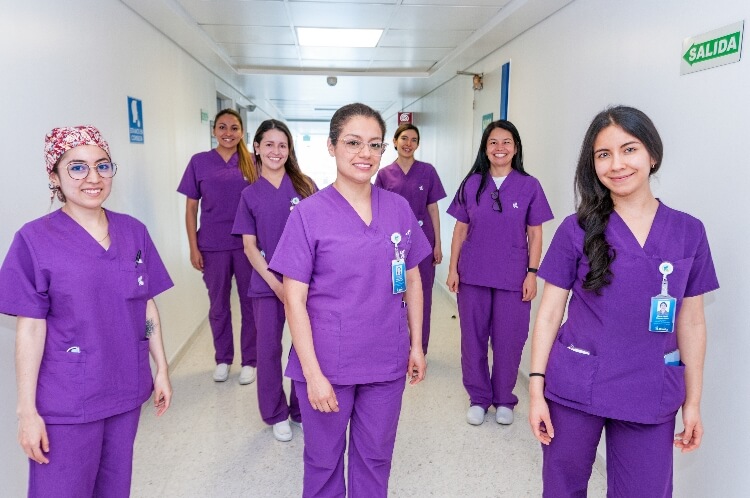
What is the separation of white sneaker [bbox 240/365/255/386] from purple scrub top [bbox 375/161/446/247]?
54.1 inches

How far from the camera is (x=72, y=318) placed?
1.34m

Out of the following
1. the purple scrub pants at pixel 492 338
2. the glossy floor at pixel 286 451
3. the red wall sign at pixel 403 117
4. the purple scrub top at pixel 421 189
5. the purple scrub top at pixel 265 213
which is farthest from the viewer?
the red wall sign at pixel 403 117

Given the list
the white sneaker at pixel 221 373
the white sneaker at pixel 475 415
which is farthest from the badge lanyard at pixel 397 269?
the white sneaker at pixel 221 373

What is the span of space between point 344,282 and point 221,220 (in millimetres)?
1875

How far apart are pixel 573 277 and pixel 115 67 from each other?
240 centimetres

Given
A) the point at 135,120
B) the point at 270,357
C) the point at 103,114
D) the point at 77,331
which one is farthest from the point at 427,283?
the point at 77,331

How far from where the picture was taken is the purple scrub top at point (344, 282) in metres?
→ 1.52

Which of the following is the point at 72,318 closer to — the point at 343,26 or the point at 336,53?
the point at 343,26

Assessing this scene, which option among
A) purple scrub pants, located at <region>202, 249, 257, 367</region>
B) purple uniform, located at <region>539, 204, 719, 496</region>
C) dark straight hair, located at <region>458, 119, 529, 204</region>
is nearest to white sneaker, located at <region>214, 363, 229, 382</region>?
purple scrub pants, located at <region>202, 249, 257, 367</region>

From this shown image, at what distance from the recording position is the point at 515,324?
8.74ft

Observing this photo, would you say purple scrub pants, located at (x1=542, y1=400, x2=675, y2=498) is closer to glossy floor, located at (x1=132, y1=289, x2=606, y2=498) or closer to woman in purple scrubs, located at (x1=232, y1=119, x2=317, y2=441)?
glossy floor, located at (x1=132, y1=289, x2=606, y2=498)

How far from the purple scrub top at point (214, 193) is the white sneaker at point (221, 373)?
703 millimetres

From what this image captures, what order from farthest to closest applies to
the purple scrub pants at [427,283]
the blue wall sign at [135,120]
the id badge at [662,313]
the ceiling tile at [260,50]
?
the ceiling tile at [260,50] < the purple scrub pants at [427,283] < the blue wall sign at [135,120] < the id badge at [662,313]

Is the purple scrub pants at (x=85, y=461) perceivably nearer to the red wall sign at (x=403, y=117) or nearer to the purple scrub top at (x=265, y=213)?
the purple scrub top at (x=265, y=213)
